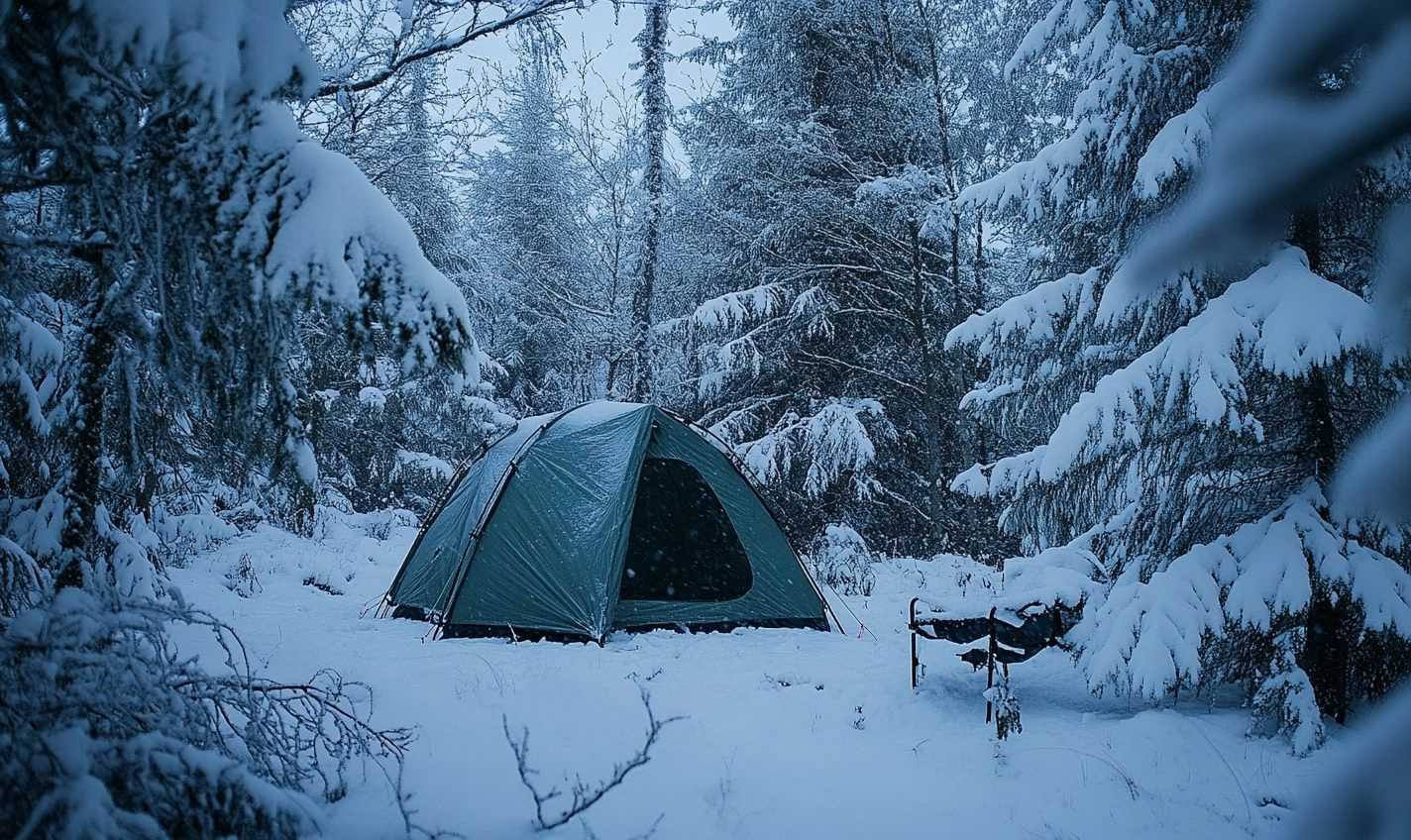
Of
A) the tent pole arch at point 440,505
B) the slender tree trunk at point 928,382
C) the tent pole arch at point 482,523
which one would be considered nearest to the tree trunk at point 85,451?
the tent pole arch at point 482,523

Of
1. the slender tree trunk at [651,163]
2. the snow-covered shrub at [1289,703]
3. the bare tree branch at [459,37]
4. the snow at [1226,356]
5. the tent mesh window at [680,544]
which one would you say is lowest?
the snow-covered shrub at [1289,703]

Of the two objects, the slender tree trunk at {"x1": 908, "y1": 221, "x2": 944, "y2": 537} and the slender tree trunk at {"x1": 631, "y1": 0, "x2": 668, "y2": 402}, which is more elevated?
the slender tree trunk at {"x1": 631, "y1": 0, "x2": 668, "y2": 402}

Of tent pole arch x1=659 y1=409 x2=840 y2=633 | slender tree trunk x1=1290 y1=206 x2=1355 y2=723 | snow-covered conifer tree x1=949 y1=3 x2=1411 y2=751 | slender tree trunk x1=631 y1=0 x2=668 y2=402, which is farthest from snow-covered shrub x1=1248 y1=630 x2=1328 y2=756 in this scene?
slender tree trunk x1=631 y1=0 x2=668 y2=402

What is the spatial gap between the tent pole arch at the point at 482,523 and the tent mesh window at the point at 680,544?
37.0 inches

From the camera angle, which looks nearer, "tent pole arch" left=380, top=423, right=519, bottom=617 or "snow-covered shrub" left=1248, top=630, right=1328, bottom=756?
"snow-covered shrub" left=1248, top=630, right=1328, bottom=756

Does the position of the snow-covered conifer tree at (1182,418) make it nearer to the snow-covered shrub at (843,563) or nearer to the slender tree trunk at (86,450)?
the snow-covered shrub at (843,563)

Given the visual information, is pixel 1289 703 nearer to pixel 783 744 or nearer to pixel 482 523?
pixel 783 744

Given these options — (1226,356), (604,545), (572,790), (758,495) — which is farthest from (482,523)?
(1226,356)

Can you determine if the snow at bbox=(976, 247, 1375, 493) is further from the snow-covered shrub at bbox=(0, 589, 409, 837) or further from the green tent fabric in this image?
the snow-covered shrub at bbox=(0, 589, 409, 837)

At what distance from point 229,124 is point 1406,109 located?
2555 millimetres

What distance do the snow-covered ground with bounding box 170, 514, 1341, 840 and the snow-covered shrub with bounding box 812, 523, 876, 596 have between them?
9.11 feet

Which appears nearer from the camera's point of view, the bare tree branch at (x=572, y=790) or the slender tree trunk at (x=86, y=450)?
the bare tree branch at (x=572, y=790)

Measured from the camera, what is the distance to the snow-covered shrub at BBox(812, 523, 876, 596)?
961cm

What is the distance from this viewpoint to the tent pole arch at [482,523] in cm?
663
